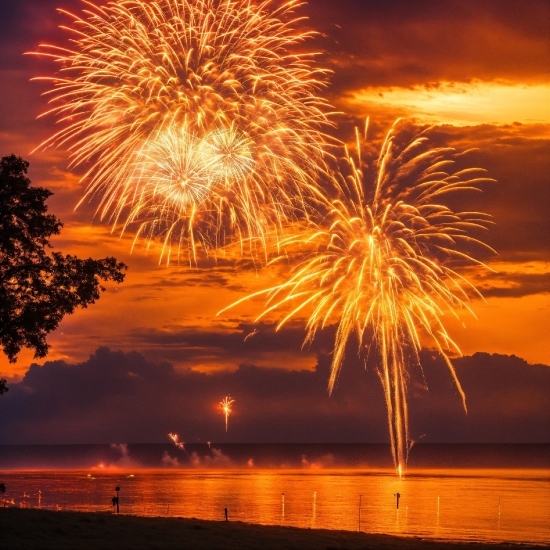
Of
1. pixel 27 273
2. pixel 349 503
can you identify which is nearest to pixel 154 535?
pixel 27 273

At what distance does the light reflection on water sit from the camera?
244 feet

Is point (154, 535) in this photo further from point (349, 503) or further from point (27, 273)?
point (349, 503)

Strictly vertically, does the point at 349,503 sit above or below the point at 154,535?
below

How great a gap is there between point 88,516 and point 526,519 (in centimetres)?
5008

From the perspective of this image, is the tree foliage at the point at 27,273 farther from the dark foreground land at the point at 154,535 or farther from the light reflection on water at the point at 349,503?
the light reflection on water at the point at 349,503

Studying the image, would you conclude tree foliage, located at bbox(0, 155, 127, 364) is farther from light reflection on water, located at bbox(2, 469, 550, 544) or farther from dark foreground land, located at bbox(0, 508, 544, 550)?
light reflection on water, located at bbox(2, 469, 550, 544)

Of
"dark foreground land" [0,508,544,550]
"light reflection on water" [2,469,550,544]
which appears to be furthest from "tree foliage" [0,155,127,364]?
"light reflection on water" [2,469,550,544]

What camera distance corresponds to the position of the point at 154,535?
42.2 metres

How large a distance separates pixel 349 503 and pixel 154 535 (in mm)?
61814

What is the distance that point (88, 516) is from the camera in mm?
45219

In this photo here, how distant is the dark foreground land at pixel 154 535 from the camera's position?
38.0 metres

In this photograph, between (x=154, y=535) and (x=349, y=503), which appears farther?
(x=349, y=503)

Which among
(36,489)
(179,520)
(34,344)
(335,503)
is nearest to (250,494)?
(335,503)

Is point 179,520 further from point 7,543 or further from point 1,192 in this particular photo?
point 1,192
